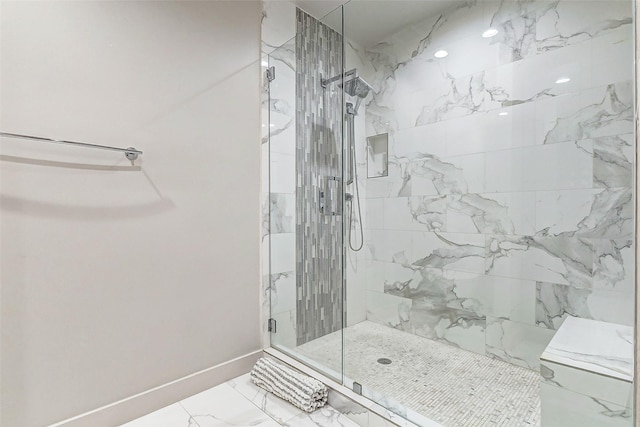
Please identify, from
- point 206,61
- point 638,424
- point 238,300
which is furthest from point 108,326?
point 638,424

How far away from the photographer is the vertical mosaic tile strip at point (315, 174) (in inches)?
76.3

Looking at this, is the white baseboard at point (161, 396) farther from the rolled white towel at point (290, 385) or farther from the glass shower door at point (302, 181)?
the glass shower door at point (302, 181)

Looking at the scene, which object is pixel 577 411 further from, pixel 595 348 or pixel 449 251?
pixel 449 251

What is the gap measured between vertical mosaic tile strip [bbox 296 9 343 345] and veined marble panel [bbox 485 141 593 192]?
968 mm

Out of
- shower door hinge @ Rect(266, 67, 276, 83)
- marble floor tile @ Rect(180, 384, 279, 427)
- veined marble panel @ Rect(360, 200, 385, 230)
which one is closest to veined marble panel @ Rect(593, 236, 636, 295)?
veined marble panel @ Rect(360, 200, 385, 230)

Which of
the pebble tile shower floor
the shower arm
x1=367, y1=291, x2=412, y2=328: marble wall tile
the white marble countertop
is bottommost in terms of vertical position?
the pebble tile shower floor

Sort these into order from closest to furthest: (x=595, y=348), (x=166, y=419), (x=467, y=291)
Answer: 1. (x=595, y=348)
2. (x=166, y=419)
3. (x=467, y=291)

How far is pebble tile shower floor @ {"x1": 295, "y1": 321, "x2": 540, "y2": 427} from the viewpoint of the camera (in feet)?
4.77

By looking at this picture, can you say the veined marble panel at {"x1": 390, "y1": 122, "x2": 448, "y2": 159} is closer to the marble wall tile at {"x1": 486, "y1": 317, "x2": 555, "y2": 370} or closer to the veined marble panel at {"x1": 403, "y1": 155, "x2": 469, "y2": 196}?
the veined marble panel at {"x1": 403, "y1": 155, "x2": 469, "y2": 196}

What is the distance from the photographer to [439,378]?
1746mm

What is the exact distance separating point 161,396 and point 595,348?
5.95 feet

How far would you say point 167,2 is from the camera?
4.97ft

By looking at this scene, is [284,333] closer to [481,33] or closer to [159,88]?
[159,88]

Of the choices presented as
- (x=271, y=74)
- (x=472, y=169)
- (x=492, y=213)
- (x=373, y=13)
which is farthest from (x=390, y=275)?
(x=373, y=13)
